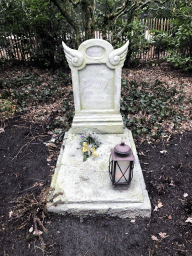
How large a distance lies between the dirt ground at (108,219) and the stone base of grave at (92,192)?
0.12m

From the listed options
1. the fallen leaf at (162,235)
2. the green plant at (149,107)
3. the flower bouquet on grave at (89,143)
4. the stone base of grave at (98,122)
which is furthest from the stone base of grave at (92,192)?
the green plant at (149,107)

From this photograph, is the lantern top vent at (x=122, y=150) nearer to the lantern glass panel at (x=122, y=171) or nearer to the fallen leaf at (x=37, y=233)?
the lantern glass panel at (x=122, y=171)

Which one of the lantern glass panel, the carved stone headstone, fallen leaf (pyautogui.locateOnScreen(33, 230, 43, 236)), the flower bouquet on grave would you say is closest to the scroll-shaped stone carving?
the carved stone headstone

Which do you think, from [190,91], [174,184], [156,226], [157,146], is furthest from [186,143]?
[190,91]

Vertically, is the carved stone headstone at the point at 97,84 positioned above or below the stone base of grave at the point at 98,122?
above

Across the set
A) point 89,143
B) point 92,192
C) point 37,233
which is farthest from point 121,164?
point 37,233

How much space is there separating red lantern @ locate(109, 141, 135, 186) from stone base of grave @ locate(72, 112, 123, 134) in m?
1.34

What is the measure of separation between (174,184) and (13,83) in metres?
5.60

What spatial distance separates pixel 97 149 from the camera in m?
3.40

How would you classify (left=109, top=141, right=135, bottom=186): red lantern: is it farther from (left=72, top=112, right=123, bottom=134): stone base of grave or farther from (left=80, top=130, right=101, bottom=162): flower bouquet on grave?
(left=72, top=112, right=123, bottom=134): stone base of grave

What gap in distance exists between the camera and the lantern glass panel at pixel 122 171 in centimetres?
243

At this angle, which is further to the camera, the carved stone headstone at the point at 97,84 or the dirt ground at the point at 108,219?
the carved stone headstone at the point at 97,84

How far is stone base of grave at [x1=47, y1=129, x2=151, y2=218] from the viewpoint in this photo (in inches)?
96.4

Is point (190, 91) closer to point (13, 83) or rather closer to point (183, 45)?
point (183, 45)
